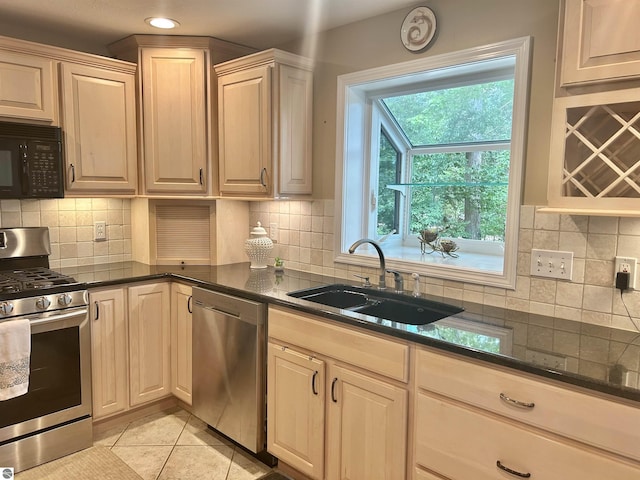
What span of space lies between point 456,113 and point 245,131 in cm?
121

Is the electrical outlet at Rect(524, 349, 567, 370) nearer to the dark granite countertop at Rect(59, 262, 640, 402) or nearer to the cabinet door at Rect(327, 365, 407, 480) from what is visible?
the dark granite countertop at Rect(59, 262, 640, 402)

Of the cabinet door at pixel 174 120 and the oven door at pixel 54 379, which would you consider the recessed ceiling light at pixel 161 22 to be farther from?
the oven door at pixel 54 379

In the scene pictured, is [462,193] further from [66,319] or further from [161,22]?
[66,319]

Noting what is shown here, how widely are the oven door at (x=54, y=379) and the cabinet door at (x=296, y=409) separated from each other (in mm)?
→ 1037

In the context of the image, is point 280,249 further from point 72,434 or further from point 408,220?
point 72,434

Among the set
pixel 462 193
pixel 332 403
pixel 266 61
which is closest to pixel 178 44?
pixel 266 61

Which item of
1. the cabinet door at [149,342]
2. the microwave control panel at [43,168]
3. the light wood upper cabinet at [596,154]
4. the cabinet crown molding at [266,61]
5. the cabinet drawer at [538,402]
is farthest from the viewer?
the cabinet door at [149,342]

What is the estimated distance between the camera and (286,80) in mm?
2713

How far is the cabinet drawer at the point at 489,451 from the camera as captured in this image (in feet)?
4.47

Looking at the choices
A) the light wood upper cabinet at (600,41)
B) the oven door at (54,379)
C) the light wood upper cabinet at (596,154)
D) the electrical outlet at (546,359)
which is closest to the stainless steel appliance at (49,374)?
the oven door at (54,379)

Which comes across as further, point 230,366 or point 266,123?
point 266,123

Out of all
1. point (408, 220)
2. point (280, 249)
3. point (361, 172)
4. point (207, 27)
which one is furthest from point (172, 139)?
point (408, 220)

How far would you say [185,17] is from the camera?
257 cm

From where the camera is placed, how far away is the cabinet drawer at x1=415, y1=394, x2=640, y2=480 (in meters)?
1.36
